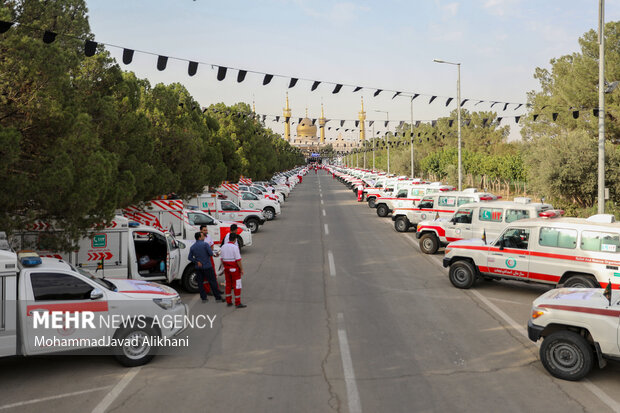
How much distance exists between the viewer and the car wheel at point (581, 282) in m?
11.4

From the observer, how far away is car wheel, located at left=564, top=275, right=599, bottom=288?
448 inches

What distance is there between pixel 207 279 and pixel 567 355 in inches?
299

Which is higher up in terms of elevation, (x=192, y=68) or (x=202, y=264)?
(x=192, y=68)

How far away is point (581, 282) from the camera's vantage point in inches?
454

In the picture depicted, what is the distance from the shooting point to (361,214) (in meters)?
33.9

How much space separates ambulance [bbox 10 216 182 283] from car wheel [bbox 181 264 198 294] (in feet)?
0.57

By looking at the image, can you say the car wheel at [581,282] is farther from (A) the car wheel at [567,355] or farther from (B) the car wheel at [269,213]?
(B) the car wheel at [269,213]

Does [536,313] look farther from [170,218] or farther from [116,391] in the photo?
[170,218]

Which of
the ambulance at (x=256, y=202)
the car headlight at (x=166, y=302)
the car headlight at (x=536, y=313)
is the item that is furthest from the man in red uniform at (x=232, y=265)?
the ambulance at (x=256, y=202)

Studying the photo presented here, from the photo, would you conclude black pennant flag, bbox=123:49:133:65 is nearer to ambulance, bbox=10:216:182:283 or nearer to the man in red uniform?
ambulance, bbox=10:216:182:283

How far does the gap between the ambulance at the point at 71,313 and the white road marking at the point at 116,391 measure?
0.90ft

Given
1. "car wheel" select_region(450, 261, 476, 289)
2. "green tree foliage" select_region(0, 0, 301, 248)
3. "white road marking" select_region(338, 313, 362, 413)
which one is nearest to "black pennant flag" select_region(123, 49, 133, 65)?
"green tree foliage" select_region(0, 0, 301, 248)

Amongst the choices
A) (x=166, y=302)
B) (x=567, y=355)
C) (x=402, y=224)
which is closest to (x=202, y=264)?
(x=166, y=302)

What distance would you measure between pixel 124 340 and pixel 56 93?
6.01 m
